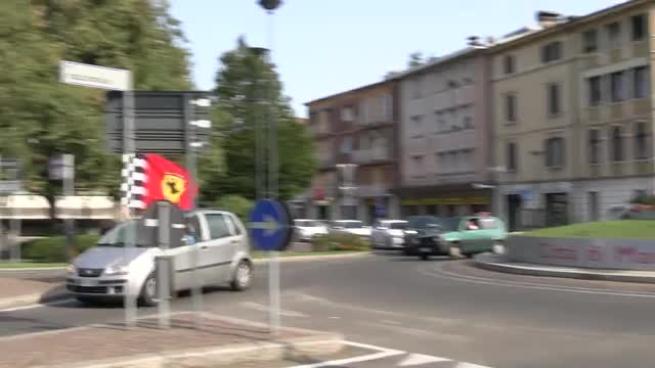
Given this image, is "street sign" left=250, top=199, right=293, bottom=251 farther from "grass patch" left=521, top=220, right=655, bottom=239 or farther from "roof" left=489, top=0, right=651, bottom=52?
"roof" left=489, top=0, right=651, bottom=52

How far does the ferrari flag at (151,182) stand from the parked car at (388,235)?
1131 inches

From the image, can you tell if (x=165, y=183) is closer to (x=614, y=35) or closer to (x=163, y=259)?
(x=163, y=259)

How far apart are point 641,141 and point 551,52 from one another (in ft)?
30.4

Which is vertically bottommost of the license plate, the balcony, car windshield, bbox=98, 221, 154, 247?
the license plate

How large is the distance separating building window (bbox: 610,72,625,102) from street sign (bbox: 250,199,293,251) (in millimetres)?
41663

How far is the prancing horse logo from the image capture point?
12.5m

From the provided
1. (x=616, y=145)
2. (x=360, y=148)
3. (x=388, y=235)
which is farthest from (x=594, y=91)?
(x=360, y=148)

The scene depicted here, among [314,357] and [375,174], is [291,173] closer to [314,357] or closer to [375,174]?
[375,174]

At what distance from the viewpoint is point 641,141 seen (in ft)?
159

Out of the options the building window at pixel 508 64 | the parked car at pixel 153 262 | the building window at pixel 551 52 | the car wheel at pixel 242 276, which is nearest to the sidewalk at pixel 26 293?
the parked car at pixel 153 262

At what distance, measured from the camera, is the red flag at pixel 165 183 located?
12.4 metres

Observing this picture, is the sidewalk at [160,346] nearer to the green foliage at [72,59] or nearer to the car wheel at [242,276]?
the green foliage at [72,59]

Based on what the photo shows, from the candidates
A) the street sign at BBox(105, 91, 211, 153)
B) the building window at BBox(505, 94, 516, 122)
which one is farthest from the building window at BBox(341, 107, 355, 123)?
the street sign at BBox(105, 91, 211, 153)

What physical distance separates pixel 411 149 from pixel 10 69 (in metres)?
60.1
